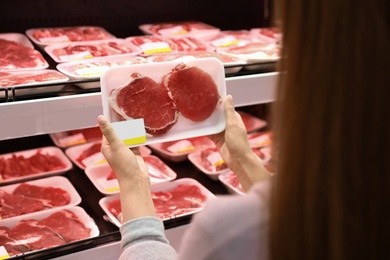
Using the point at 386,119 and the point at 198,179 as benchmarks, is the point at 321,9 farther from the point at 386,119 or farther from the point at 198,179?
the point at 198,179

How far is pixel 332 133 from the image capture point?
2.58 feet

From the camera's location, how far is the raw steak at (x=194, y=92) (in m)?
A: 1.79

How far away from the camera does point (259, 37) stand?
2.48 metres

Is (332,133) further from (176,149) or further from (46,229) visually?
(176,149)

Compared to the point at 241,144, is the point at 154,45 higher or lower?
higher

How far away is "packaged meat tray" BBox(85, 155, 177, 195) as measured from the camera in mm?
2109

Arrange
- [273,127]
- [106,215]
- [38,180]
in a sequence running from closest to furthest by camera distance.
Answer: [273,127] → [106,215] → [38,180]

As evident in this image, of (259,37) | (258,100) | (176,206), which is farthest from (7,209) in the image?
(259,37)

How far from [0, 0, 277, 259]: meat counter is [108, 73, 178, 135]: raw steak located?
0.09 m

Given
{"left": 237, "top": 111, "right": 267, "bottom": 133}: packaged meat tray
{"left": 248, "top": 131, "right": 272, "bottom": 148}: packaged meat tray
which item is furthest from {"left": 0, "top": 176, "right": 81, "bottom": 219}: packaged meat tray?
{"left": 237, "top": 111, "right": 267, "bottom": 133}: packaged meat tray

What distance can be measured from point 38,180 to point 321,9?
1.65m

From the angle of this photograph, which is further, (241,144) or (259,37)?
(259,37)

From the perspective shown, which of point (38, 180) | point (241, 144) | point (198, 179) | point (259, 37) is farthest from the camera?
point (259, 37)

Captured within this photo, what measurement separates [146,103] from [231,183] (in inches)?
24.7
